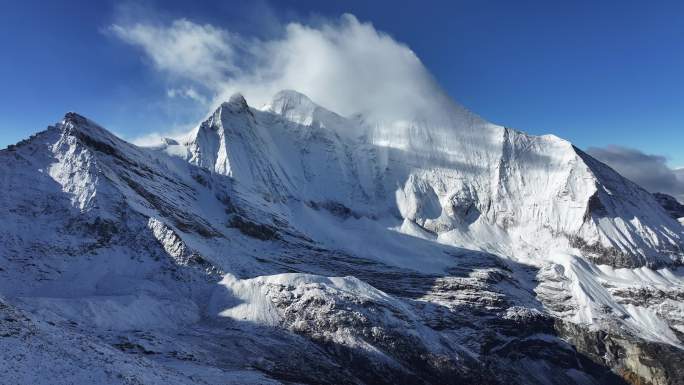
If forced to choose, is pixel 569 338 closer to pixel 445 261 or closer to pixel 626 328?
pixel 626 328

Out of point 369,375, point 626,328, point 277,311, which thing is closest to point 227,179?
point 277,311

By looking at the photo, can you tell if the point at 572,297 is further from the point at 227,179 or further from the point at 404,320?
the point at 227,179

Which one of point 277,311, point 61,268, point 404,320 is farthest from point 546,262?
point 61,268

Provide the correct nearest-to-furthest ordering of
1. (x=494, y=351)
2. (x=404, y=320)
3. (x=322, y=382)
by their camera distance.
A: (x=322, y=382) < (x=404, y=320) < (x=494, y=351)

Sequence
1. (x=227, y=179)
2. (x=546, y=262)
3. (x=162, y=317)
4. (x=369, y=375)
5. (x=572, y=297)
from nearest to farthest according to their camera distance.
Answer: (x=369, y=375) < (x=162, y=317) < (x=572, y=297) < (x=227, y=179) < (x=546, y=262)

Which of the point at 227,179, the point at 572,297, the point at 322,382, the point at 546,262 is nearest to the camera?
the point at 322,382

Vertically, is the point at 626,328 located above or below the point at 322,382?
above

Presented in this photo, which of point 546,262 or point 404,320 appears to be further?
point 546,262

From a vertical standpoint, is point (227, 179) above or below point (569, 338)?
above

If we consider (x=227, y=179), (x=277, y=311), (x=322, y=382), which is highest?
(x=227, y=179)
